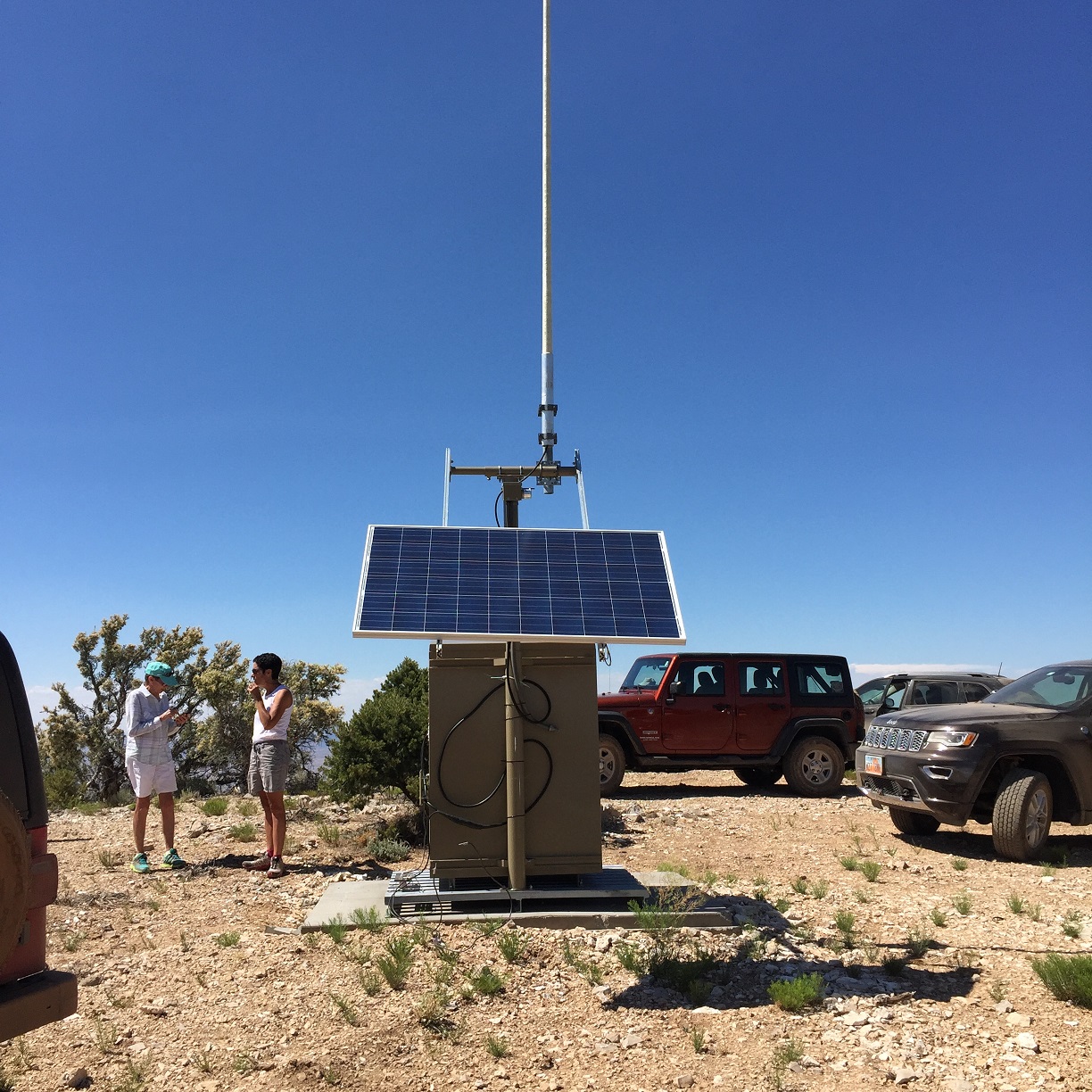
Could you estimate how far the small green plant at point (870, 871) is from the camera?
7754 millimetres

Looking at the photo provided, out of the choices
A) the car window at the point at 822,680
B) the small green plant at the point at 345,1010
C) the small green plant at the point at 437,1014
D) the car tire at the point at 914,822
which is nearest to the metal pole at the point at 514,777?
the small green plant at the point at 437,1014

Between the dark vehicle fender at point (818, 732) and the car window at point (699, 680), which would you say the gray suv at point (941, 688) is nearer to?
the dark vehicle fender at point (818, 732)

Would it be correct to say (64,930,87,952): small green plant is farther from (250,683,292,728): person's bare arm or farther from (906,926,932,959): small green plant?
(906,926,932,959): small green plant

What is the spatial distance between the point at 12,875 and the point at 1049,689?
9.35 meters

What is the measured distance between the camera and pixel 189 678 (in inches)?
748

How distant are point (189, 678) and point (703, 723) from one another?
11.3 metres

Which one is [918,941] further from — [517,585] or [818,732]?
[818,732]

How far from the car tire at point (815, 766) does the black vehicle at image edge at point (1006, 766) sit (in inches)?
167

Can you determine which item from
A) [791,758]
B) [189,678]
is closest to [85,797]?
[189,678]

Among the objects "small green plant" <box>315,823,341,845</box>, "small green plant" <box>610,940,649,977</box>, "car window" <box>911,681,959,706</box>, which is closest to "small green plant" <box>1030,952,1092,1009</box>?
"small green plant" <box>610,940,649,977</box>

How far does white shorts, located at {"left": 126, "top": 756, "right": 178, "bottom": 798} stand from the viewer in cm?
814

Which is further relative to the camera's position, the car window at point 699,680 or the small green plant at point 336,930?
the car window at point 699,680

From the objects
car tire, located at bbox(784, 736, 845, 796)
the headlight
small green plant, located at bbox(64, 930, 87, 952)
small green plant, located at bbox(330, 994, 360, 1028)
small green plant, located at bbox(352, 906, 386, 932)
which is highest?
the headlight

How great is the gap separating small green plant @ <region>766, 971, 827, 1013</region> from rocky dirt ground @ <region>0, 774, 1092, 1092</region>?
6 centimetres
